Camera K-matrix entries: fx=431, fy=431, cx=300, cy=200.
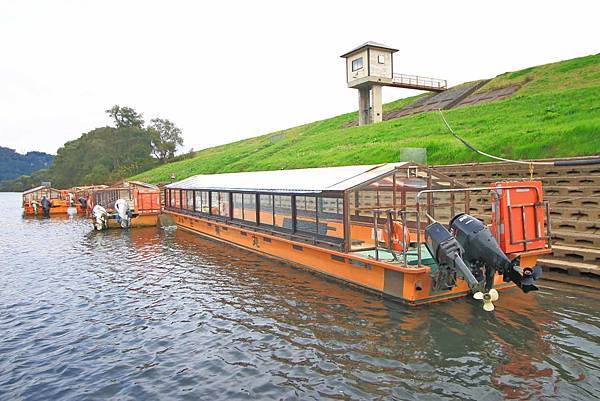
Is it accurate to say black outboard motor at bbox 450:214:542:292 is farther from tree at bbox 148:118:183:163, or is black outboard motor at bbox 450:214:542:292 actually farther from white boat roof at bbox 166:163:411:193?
tree at bbox 148:118:183:163

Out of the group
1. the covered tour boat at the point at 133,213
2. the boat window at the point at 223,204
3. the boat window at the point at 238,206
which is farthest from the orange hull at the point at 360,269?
the covered tour boat at the point at 133,213

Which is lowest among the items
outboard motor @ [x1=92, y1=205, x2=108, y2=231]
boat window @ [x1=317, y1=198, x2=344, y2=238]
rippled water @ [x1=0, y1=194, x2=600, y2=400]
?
rippled water @ [x1=0, y1=194, x2=600, y2=400]

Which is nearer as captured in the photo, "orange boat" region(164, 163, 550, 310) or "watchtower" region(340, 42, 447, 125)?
"orange boat" region(164, 163, 550, 310)

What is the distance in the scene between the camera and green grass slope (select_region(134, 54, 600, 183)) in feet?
61.6

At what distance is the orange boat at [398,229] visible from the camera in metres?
9.34

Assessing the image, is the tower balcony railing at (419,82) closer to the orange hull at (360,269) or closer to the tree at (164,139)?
the orange hull at (360,269)

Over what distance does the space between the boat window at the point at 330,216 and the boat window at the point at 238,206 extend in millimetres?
6853

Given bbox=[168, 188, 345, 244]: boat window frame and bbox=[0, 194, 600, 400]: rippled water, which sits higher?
bbox=[168, 188, 345, 244]: boat window frame

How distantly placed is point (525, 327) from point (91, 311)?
10552mm

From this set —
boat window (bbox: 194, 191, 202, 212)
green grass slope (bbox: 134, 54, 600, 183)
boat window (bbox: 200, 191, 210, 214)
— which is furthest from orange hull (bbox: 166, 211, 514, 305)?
green grass slope (bbox: 134, 54, 600, 183)

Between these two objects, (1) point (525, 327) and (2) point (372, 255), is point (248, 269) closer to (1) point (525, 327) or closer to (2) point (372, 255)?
(2) point (372, 255)

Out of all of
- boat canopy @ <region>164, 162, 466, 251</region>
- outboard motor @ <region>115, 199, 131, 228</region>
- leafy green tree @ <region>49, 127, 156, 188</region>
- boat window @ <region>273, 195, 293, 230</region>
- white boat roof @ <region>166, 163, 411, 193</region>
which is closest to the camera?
boat canopy @ <region>164, 162, 466, 251</region>

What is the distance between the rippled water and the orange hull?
0.36 meters

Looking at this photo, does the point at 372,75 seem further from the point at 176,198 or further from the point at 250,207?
the point at 250,207
